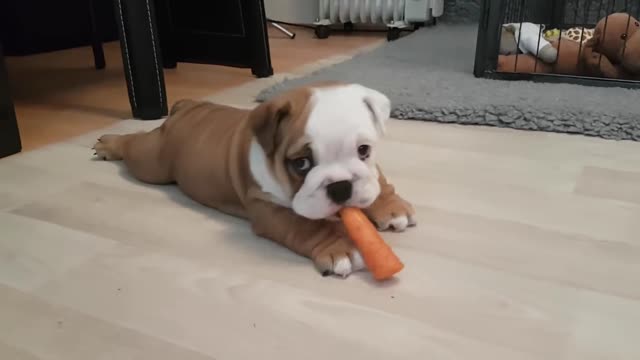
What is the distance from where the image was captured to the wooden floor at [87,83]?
64.2 inches

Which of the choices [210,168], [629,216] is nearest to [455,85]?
[629,216]

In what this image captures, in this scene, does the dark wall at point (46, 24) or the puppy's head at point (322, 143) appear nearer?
the puppy's head at point (322, 143)

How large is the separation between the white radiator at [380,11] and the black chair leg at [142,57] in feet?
5.70

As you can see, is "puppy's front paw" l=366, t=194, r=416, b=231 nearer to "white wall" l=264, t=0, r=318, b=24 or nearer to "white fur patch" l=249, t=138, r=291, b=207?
"white fur patch" l=249, t=138, r=291, b=207

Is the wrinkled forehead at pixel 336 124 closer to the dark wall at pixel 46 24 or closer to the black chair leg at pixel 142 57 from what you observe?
the black chair leg at pixel 142 57

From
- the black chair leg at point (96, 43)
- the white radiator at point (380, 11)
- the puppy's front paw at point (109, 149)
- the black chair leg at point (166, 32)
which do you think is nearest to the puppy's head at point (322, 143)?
the puppy's front paw at point (109, 149)

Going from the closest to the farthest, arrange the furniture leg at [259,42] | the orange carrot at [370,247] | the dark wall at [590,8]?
the orange carrot at [370,247] < the furniture leg at [259,42] < the dark wall at [590,8]

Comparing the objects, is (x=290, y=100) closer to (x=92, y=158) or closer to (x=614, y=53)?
(x=92, y=158)

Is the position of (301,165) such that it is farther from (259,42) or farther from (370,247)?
(259,42)

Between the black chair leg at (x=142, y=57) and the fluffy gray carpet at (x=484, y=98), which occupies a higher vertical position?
the black chair leg at (x=142, y=57)

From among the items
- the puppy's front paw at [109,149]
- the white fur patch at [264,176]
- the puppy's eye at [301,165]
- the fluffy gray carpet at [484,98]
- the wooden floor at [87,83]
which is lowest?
the wooden floor at [87,83]

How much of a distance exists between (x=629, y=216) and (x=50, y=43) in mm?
2615

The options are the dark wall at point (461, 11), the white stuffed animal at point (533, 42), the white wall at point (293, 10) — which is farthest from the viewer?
the white wall at point (293, 10)

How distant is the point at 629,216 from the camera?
3.26 ft
